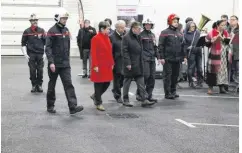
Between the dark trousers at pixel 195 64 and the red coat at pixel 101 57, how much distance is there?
4.36 metres

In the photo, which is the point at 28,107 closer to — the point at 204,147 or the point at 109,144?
the point at 109,144

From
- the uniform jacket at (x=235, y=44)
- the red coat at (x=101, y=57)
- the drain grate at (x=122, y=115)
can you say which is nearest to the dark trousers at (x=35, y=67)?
the red coat at (x=101, y=57)

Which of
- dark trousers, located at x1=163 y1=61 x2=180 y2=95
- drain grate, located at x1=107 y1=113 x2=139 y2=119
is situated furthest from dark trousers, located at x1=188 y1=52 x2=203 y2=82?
drain grate, located at x1=107 y1=113 x2=139 y2=119

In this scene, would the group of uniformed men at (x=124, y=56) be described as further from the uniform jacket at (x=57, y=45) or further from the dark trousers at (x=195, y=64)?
the dark trousers at (x=195, y=64)

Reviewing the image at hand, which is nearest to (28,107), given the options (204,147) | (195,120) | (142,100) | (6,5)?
(142,100)

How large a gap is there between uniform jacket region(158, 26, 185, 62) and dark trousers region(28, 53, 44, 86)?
10.1 feet

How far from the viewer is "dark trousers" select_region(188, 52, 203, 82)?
1460cm

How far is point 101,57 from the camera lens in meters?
10.7

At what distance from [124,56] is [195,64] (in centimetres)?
418

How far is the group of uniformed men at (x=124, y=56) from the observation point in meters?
10.1

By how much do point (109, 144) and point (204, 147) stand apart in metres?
1.30

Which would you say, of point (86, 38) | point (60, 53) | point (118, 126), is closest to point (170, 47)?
point (60, 53)

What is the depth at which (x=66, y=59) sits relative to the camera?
1013 centimetres

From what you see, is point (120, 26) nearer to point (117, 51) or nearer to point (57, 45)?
point (117, 51)
